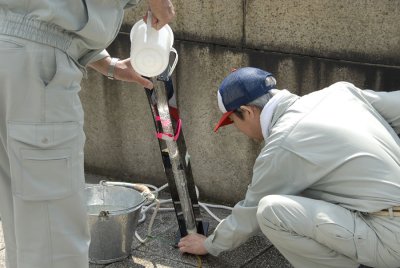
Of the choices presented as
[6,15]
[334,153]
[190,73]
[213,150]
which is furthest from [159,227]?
[6,15]

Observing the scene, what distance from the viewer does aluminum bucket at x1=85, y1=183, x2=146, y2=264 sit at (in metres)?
3.39

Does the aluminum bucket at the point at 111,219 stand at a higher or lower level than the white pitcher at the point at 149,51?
lower

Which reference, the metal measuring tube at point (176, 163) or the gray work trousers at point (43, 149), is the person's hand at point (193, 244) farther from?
the gray work trousers at point (43, 149)

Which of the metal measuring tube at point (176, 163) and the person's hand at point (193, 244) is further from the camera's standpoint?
the person's hand at point (193, 244)

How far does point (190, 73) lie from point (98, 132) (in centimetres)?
101

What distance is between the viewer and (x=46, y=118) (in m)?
Answer: 2.29

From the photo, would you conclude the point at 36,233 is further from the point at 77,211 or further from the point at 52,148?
the point at 52,148

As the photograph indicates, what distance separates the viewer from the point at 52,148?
7.54ft

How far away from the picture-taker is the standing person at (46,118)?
7.43 feet

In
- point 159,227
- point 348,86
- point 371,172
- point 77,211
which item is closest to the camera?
point 77,211

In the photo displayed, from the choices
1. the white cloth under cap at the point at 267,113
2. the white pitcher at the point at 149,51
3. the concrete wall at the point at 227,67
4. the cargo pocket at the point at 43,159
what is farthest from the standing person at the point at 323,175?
the cargo pocket at the point at 43,159

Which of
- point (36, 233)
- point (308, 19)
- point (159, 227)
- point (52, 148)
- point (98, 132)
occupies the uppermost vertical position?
point (308, 19)

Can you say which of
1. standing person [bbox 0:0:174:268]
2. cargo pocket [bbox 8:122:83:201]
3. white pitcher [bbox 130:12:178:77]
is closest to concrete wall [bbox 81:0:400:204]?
white pitcher [bbox 130:12:178:77]

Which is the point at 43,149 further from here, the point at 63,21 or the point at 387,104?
the point at 387,104
